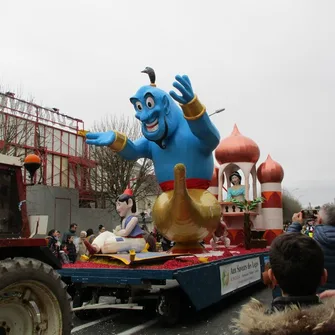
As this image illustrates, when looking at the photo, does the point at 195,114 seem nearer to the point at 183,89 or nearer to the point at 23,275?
the point at 183,89

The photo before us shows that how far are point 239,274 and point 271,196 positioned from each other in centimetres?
517

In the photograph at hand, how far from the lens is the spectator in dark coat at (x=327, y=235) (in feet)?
9.66

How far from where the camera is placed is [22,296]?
360cm

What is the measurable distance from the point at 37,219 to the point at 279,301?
105 inches

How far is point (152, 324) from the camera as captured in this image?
577cm

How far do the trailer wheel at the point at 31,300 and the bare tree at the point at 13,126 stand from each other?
11802 mm

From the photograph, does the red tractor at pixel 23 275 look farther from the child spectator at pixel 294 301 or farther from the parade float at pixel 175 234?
the child spectator at pixel 294 301

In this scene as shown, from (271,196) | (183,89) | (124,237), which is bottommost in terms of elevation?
(124,237)

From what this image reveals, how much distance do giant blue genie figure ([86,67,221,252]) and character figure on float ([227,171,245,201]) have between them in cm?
362

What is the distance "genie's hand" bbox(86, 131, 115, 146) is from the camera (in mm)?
8062

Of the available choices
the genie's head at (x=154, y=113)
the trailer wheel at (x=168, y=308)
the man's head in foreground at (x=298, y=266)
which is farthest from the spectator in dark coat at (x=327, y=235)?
the genie's head at (x=154, y=113)

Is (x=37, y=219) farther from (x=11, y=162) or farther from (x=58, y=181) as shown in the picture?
(x=58, y=181)

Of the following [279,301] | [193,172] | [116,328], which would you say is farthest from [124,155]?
A: [279,301]

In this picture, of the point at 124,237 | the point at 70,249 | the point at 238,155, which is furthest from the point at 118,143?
the point at 238,155
